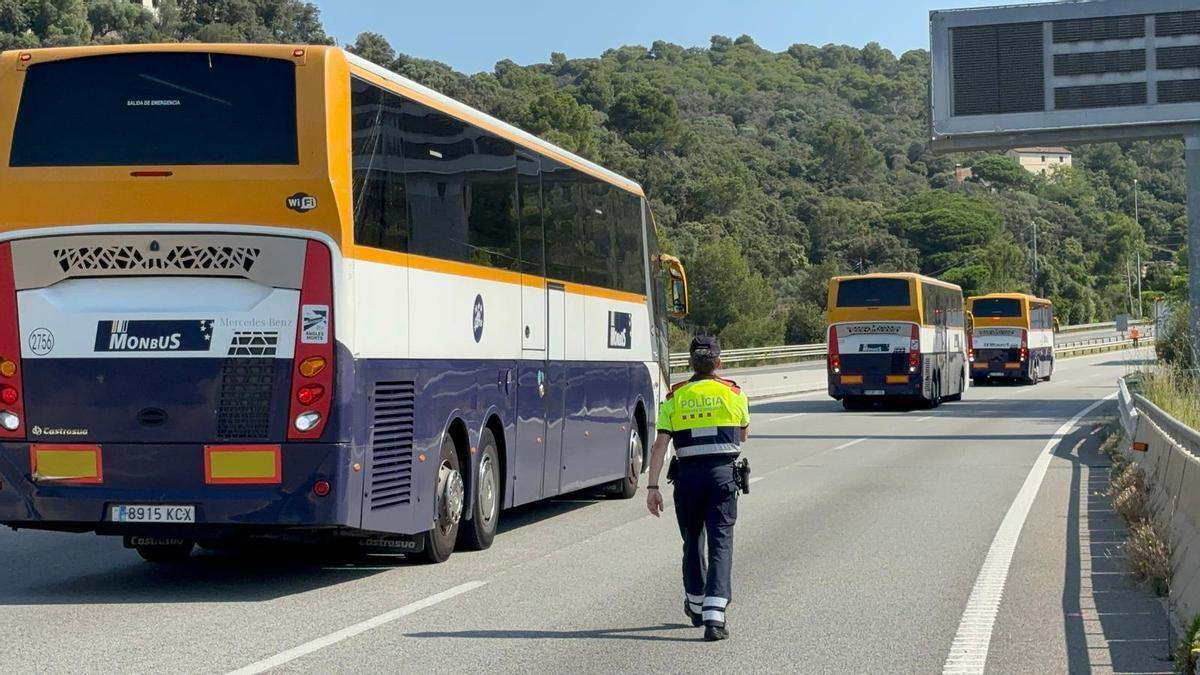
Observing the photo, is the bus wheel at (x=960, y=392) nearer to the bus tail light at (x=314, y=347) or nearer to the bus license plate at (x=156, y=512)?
the bus tail light at (x=314, y=347)

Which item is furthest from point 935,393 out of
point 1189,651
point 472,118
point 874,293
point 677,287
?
point 1189,651

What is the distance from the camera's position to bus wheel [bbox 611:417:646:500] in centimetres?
1725

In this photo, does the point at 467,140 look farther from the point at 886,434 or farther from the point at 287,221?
the point at 886,434

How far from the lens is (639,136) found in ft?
405

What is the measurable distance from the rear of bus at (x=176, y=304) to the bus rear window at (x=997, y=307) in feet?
159

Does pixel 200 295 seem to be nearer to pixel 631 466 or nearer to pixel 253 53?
pixel 253 53

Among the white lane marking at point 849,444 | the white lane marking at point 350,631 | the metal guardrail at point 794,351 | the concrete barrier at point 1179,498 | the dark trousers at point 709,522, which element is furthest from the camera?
the metal guardrail at point 794,351

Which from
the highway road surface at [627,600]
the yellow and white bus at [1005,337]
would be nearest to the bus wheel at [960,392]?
the yellow and white bus at [1005,337]

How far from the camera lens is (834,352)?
126 feet

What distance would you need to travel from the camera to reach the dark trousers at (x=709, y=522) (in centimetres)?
859

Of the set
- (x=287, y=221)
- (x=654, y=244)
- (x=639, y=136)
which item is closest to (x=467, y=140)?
(x=287, y=221)

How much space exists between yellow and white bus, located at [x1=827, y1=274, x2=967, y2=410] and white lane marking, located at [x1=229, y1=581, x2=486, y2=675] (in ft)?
91.3

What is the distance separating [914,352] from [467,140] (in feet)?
87.8

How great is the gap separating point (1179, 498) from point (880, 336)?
27260 mm
